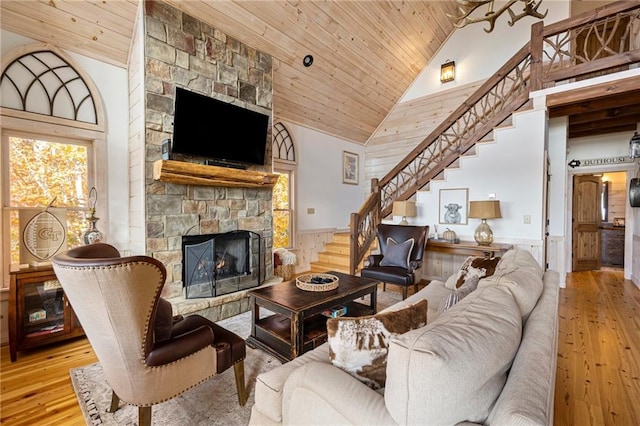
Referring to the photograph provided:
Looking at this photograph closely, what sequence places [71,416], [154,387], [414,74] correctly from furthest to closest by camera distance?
[414,74] < [71,416] < [154,387]

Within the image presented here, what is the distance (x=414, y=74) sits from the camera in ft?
20.7

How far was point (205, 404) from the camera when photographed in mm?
1924

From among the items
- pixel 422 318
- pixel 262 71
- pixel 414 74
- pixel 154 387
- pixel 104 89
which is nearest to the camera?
pixel 422 318

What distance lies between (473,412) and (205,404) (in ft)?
5.67

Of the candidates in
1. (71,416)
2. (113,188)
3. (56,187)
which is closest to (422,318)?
(71,416)

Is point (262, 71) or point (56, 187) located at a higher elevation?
point (262, 71)

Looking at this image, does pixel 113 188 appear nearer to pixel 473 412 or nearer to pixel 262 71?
pixel 262 71

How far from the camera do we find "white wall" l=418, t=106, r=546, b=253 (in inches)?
160

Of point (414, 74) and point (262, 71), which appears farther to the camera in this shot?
point (414, 74)

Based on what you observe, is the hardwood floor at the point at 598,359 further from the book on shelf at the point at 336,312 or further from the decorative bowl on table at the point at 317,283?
the decorative bowl on table at the point at 317,283

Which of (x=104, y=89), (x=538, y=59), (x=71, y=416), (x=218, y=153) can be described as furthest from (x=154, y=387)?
(x=538, y=59)

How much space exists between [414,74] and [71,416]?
7186 millimetres

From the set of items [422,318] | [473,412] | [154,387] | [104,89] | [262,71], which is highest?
[262,71]

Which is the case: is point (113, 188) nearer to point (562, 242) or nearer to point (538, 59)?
point (538, 59)
